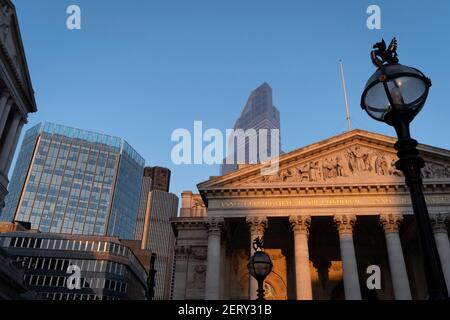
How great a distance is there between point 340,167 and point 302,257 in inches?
336

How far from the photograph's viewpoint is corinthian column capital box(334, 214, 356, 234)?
3130 cm

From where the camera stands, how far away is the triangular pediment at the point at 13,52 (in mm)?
31609

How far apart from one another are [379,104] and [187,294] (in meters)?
33.1

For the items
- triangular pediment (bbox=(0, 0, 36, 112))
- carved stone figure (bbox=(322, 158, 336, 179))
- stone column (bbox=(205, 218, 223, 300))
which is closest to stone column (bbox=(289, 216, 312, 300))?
carved stone figure (bbox=(322, 158, 336, 179))

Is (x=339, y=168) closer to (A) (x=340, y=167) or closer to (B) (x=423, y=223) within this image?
(A) (x=340, y=167)

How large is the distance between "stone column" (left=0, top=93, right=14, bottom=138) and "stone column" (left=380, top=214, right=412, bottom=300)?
32654mm

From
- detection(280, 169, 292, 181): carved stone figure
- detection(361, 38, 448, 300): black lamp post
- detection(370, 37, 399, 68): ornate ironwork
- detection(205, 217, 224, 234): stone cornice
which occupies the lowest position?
detection(361, 38, 448, 300): black lamp post

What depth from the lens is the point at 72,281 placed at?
77.2 meters

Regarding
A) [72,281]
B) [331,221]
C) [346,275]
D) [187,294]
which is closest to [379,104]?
[346,275]

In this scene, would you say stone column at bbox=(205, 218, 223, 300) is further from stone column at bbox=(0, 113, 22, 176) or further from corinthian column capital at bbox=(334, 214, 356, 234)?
stone column at bbox=(0, 113, 22, 176)

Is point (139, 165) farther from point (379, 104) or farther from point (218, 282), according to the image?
point (379, 104)

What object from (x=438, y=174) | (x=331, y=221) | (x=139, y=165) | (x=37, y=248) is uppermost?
(x=139, y=165)

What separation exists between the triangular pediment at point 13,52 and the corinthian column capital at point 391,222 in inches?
1301
